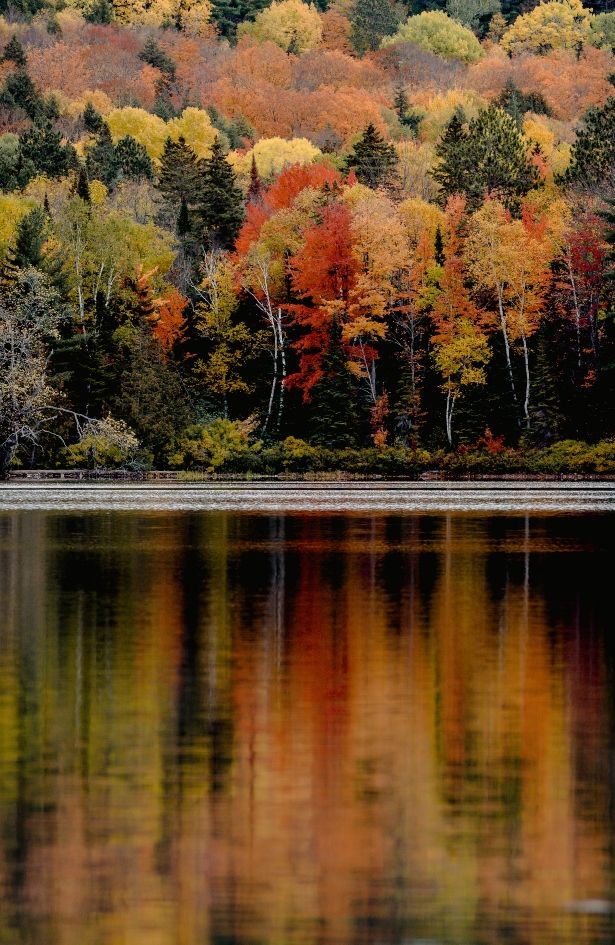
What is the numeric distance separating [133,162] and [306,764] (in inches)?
4489

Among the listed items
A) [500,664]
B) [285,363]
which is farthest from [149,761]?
[285,363]

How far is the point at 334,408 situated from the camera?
83.6m

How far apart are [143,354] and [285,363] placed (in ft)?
28.6

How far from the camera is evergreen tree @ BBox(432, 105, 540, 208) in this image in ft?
326

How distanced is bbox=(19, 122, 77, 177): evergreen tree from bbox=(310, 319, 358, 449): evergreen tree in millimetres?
37833

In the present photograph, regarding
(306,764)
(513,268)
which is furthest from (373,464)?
(306,764)

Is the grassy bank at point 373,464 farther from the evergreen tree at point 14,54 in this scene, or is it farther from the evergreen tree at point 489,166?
the evergreen tree at point 14,54

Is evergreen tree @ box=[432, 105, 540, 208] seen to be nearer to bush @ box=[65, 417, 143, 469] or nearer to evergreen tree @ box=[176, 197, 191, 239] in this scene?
evergreen tree @ box=[176, 197, 191, 239]

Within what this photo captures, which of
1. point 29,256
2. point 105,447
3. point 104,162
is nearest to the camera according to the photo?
point 105,447

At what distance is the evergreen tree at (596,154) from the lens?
313 feet

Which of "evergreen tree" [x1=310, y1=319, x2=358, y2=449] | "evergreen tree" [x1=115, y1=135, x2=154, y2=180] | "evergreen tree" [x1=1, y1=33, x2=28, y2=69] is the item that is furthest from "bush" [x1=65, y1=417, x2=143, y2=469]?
"evergreen tree" [x1=1, y1=33, x2=28, y2=69]

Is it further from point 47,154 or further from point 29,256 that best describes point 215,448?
point 47,154

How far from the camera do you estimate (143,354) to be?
83375 millimetres

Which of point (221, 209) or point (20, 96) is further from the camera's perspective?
point (20, 96)
